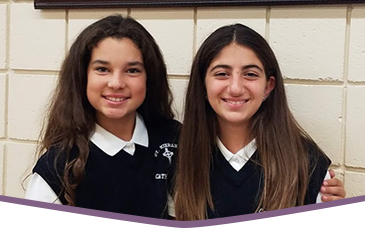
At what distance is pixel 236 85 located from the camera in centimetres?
101

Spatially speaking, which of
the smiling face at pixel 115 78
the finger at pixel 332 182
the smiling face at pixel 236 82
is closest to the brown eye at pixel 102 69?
the smiling face at pixel 115 78

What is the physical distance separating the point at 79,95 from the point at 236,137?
36cm

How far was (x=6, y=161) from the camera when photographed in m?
1.45

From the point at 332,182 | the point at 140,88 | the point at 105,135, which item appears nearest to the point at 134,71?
the point at 140,88

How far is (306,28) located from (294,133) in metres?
→ 0.25

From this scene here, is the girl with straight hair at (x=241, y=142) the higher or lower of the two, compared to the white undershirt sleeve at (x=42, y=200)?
higher

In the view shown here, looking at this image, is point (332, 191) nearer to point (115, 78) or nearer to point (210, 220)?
point (210, 220)

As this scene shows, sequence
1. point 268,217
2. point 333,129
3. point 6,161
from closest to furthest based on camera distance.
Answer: point 268,217
point 333,129
point 6,161

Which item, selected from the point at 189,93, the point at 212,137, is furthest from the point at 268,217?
the point at 189,93

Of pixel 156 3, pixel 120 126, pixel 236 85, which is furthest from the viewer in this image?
pixel 156 3

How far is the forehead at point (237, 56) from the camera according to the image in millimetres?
1029

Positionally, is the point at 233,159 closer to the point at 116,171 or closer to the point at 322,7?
the point at 116,171

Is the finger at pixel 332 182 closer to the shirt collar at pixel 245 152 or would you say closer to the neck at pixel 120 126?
the shirt collar at pixel 245 152

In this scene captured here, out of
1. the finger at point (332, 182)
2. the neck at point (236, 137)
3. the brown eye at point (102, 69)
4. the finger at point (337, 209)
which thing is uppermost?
the brown eye at point (102, 69)
